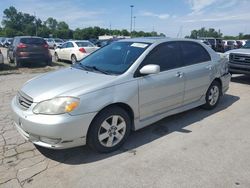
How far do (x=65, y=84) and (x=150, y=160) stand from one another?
1.57 metres

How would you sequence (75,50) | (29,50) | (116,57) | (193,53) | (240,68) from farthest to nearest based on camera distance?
(75,50), (29,50), (240,68), (193,53), (116,57)

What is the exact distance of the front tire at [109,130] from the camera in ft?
11.3

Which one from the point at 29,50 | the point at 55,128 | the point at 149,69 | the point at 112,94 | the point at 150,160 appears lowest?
the point at 150,160

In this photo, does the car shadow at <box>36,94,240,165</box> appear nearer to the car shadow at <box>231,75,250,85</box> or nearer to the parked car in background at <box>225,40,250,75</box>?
the parked car in background at <box>225,40,250,75</box>

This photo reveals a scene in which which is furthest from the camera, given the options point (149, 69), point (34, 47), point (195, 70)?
point (34, 47)

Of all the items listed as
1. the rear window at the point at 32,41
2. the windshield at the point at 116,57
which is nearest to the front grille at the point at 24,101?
the windshield at the point at 116,57

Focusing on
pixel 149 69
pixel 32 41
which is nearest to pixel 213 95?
pixel 149 69

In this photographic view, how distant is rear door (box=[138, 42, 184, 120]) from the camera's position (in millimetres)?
3959

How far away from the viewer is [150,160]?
3.49 metres

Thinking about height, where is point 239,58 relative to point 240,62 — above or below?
above

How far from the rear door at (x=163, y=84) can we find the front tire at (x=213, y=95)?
109 cm

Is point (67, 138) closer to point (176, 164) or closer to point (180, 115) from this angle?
point (176, 164)

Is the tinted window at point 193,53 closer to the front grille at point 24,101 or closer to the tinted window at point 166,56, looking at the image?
the tinted window at point 166,56

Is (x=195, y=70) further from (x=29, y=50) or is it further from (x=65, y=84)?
(x=29, y=50)
